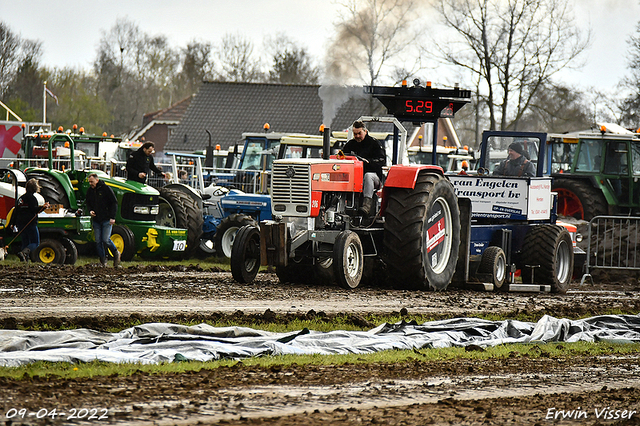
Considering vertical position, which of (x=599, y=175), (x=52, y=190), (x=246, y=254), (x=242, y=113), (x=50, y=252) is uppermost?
(x=242, y=113)

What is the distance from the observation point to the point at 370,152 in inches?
513

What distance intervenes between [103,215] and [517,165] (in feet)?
23.2

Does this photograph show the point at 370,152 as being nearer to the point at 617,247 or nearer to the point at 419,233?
the point at 419,233

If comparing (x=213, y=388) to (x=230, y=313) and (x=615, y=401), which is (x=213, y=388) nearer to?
(x=615, y=401)

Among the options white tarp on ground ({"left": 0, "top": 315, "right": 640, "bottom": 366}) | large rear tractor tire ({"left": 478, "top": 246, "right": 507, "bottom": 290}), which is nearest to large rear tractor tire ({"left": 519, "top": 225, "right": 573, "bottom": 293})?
large rear tractor tire ({"left": 478, "top": 246, "right": 507, "bottom": 290})

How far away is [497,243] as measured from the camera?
1467cm

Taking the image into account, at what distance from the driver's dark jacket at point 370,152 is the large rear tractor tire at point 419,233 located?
1.31ft

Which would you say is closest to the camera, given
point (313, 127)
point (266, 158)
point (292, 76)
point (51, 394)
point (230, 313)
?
point (51, 394)

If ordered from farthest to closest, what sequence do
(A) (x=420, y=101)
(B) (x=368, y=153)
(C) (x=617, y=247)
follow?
1. (C) (x=617, y=247)
2. (A) (x=420, y=101)
3. (B) (x=368, y=153)

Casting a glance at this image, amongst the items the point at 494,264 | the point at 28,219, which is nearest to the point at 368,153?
the point at 494,264

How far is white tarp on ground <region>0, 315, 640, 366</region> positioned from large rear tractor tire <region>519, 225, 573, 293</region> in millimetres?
4790

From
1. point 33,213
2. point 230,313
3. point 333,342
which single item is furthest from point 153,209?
point 333,342

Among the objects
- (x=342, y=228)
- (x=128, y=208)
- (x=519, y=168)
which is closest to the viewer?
(x=342, y=228)

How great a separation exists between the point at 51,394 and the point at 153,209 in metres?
12.8
